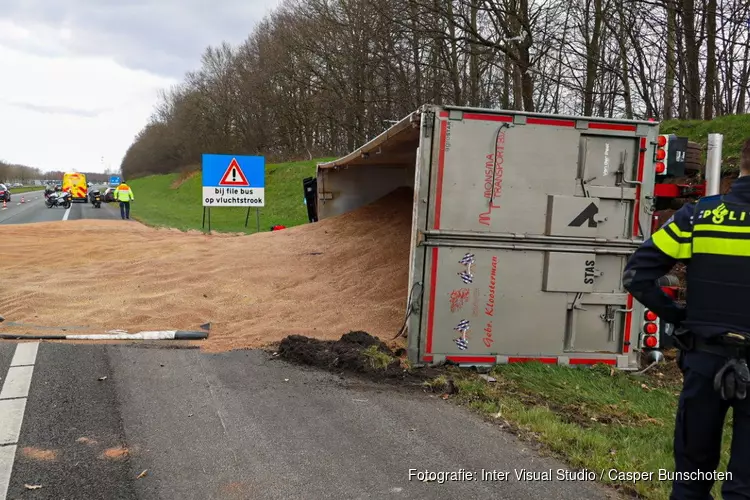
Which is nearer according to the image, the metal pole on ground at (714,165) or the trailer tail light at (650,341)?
the metal pole on ground at (714,165)

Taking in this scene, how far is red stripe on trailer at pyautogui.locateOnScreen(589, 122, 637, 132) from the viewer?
575 cm

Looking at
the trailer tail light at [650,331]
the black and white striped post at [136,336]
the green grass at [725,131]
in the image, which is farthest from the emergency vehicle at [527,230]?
the green grass at [725,131]

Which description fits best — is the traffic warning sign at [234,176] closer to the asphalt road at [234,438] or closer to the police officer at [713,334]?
the asphalt road at [234,438]

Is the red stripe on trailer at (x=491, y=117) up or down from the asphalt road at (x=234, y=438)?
up

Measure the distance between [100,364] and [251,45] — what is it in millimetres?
54563

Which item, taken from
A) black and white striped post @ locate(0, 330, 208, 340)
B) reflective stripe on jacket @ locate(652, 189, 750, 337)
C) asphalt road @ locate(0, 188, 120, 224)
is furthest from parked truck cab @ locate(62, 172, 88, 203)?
reflective stripe on jacket @ locate(652, 189, 750, 337)

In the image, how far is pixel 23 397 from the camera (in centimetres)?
461

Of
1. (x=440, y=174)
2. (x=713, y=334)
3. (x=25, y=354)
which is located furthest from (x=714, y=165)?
(x=25, y=354)

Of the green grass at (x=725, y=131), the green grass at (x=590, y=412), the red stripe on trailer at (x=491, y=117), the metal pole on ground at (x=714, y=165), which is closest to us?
the green grass at (x=590, y=412)

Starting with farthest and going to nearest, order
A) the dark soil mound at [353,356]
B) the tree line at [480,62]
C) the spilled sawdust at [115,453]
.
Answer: the tree line at [480,62] → the dark soil mound at [353,356] → the spilled sawdust at [115,453]

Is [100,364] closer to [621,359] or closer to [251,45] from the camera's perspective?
[621,359]

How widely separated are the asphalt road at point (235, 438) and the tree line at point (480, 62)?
32.6 ft

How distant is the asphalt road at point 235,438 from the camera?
3346mm

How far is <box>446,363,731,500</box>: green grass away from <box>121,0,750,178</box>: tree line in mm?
8123
